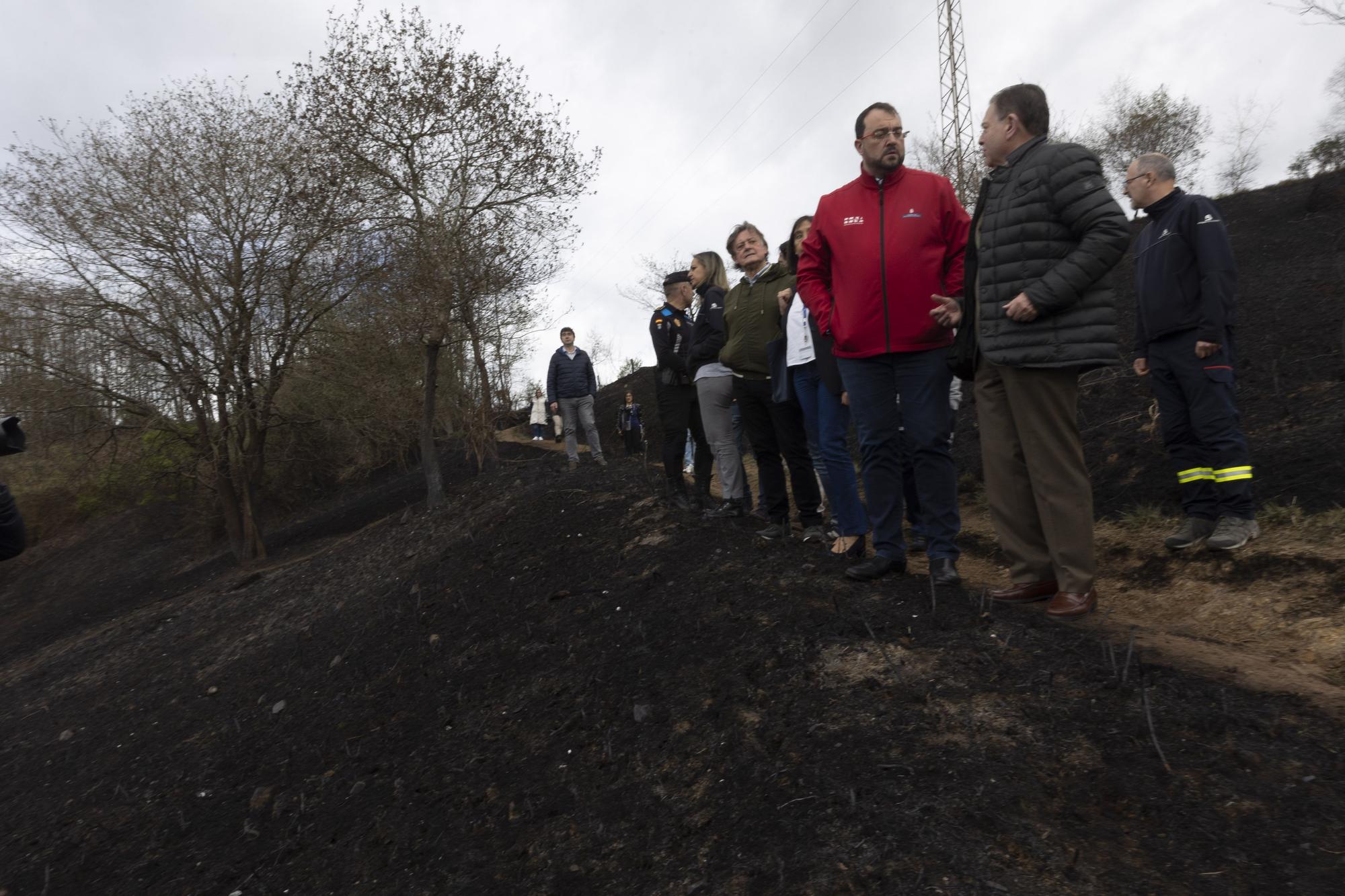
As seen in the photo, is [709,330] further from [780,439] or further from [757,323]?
[780,439]

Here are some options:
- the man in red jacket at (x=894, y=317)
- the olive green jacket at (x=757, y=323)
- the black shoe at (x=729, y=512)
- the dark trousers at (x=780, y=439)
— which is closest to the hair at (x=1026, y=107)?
the man in red jacket at (x=894, y=317)

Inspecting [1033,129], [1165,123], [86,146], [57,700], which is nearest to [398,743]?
[1033,129]

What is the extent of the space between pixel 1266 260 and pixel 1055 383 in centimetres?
1144

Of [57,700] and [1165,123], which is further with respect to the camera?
[1165,123]

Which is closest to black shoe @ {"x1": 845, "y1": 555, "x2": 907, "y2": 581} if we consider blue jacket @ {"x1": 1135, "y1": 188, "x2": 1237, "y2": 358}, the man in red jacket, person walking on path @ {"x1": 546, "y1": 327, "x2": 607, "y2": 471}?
the man in red jacket

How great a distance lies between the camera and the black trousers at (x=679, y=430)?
22.6 ft

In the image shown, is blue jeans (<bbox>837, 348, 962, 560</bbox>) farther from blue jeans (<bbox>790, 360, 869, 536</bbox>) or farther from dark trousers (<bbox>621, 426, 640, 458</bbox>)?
dark trousers (<bbox>621, 426, 640, 458</bbox>)

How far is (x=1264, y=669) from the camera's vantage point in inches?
127

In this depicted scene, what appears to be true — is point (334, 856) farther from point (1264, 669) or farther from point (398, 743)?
point (1264, 669)

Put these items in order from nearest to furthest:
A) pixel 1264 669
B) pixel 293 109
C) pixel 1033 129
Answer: pixel 1264 669 < pixel 1033 129 < pixel 293 109

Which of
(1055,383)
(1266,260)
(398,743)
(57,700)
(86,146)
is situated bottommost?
(57,700)

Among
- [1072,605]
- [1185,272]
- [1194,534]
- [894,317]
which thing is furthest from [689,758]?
[1185,272]

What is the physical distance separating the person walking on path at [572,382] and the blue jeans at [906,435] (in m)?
8.09

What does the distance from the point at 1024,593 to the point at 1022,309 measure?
4.10 feet
